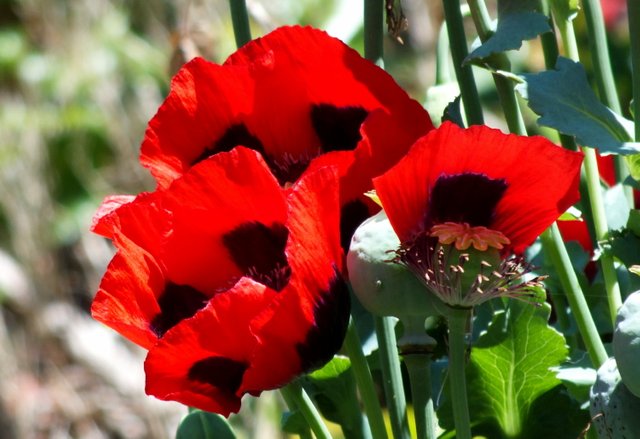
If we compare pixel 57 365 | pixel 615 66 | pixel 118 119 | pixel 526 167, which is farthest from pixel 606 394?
pixel 57 365

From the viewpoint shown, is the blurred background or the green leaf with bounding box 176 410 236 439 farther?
the blurred background

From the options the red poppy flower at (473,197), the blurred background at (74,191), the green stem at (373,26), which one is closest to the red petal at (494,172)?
the red poppy flower at (473,197)

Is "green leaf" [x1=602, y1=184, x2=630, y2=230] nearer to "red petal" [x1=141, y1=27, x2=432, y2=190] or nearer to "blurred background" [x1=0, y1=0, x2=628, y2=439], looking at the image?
"red petal" [x1=141, y1=27, x2=432, y2=190]

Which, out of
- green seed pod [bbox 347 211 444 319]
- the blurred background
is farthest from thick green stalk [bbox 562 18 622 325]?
the blurred background

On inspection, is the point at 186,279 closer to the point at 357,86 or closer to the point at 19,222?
the point at 357,86

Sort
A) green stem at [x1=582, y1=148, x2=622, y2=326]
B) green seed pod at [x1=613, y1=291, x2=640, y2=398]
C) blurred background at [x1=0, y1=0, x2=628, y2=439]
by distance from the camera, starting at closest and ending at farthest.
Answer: green seed pod at [x1=613, y1=291, x2=640, y2=398], green stem at [x1=582, y1=148, x2=622, y2=326], blurred background at [x1=0, y1=0, x2=628, y2=439]

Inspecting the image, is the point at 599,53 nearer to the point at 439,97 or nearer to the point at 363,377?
the point at 439,97
